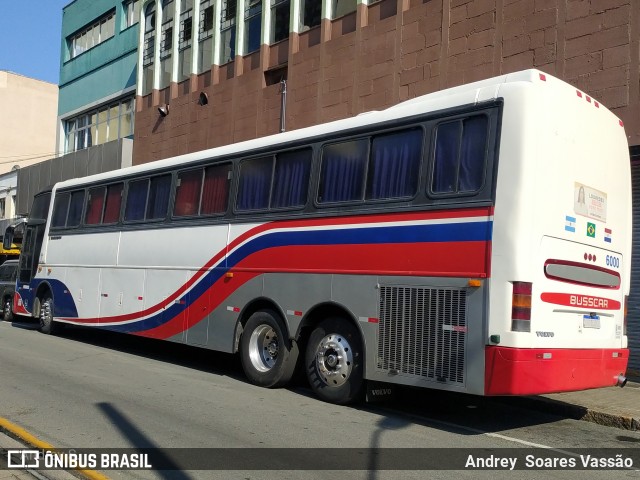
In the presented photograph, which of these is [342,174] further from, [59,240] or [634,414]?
[59,240]

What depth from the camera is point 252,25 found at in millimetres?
21109

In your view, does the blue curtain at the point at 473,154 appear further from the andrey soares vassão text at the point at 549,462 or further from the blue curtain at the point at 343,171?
the andrey soares vassão text at the point at 549,462

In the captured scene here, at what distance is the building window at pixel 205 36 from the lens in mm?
22906

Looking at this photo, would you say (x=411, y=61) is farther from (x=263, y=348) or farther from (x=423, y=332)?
(x=423, y=332)

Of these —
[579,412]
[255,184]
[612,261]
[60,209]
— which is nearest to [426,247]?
[612,261]

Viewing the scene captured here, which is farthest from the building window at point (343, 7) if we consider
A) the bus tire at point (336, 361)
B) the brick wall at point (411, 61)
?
the bus tire at point (336, 361)

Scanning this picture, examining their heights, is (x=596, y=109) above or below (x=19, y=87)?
below

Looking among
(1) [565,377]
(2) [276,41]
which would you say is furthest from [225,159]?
(2) [276,41]

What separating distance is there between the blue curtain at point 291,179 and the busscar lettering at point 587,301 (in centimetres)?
379

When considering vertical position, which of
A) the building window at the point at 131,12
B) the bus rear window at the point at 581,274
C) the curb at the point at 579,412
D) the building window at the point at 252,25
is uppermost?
the building window at the point at 131,12

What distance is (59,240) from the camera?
628 inches

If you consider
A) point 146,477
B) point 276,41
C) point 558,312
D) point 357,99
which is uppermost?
point 276,41

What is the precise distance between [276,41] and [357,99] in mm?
4789

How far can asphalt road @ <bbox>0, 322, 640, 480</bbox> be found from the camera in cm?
635
